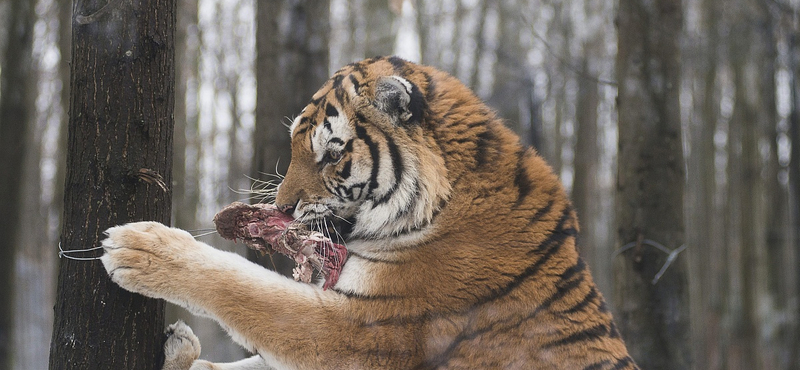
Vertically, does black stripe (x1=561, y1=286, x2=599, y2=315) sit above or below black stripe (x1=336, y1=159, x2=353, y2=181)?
below

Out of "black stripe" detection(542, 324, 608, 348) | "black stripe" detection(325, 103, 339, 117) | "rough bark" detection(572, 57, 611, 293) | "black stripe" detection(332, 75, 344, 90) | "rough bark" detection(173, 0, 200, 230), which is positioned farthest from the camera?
"rough bark" detection(572, 57, 611, 293)

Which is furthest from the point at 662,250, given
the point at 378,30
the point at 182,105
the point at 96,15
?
the point at 378,30

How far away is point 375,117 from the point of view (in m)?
3.23

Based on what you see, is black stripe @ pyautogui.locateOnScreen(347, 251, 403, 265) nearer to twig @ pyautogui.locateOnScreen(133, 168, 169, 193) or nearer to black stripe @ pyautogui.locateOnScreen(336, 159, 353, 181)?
black stripe @ pyautogui.locateOnScreen(336, 159, 353, 181)

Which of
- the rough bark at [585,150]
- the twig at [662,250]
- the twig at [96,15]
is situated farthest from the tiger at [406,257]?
the rough bark at [585,150]

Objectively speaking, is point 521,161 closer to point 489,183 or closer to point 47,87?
point 489,183

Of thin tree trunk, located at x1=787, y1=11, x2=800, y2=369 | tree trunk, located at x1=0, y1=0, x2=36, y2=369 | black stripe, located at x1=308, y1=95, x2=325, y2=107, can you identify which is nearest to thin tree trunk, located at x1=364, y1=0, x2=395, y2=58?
thin tree trunk, located at x1=787, y1=11, x2=800, y2=369

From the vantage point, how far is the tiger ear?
3.14 metres

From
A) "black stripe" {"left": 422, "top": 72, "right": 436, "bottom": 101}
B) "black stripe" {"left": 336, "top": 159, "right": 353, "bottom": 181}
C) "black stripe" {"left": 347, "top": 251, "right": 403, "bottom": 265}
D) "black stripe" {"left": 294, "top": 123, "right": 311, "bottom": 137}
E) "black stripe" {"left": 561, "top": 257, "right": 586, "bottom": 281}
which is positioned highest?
"black stripe" {"left": 422, "top": 72, "right": 436, "bottom": 101}

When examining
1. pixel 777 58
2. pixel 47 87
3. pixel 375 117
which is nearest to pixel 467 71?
pixel 777 58

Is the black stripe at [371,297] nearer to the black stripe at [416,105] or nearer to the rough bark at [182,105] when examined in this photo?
the black stripe at [416,105]

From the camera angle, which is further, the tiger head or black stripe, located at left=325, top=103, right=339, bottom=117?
black stripe, located at left=325, top=103, right=339, bottom=117

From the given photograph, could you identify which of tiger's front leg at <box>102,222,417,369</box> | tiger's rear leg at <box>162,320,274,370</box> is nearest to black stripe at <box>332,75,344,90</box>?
tiger's front leg at <box>102,222,417,369</box>

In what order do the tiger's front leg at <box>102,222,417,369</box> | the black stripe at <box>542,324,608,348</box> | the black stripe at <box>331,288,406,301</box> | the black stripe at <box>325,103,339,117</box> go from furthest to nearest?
the black stripe at <box>325,103,339,117</box> < the black stripe at <box>542,324,608,348</box> < the black stripe at <box>331,288,406,301</box> < the tiger's front leg at <box>102,222,417,369</box>
